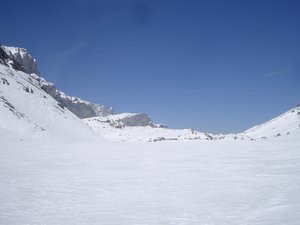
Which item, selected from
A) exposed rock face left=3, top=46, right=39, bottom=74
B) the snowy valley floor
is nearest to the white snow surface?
the snowy valley floor

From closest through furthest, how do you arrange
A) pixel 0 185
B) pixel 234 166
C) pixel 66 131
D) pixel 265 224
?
1. pixel 265 224
2. pixel 0 185
3. pixel 234 166
4. pixel 66 131

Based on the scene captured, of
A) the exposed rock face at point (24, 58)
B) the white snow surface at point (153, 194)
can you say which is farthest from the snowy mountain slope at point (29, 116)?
the exposed rock face at point (24, 58)

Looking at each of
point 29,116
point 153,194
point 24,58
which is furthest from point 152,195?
point 24,58

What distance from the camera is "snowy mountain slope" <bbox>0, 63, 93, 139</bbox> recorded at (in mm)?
39094

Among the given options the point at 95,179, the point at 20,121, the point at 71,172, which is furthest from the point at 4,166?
the point at 20,121

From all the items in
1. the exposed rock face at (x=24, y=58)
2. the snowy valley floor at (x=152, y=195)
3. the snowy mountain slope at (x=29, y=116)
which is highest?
the exposed rock face at (x=24, y=58)

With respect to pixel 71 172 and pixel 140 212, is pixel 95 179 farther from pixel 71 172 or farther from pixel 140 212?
pixel 140 212

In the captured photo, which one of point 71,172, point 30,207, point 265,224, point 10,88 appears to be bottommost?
point 265,224

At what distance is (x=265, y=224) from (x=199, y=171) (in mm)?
6490

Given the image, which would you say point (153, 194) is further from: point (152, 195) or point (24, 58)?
point (24, 58)

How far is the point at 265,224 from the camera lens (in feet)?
17.8

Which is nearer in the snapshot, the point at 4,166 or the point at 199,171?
the point at 199,171

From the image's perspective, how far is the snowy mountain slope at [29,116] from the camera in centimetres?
3909

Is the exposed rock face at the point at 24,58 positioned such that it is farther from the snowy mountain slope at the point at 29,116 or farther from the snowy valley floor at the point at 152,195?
the snowy valley floor at the point at 152,195
